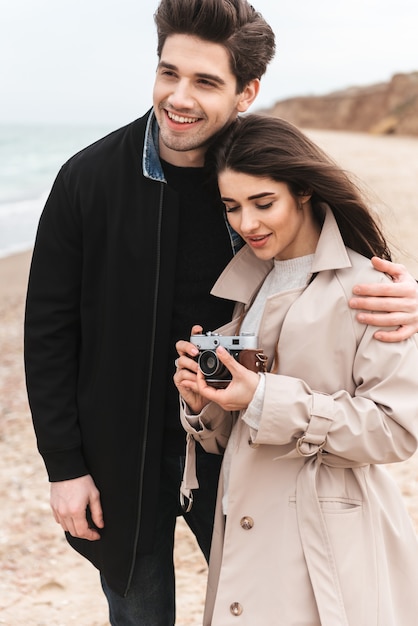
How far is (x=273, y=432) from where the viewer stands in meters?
1.87

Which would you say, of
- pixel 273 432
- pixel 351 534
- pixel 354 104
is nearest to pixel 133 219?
pixel 273 432

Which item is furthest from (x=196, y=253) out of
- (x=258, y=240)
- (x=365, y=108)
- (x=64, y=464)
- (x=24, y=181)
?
(x=365, y=108)

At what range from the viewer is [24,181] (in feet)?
80.7

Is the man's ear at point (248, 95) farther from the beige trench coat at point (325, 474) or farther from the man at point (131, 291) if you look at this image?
the beige trench coat at point (325, 474)

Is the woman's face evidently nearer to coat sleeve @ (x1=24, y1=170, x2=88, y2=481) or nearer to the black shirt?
the black shirt

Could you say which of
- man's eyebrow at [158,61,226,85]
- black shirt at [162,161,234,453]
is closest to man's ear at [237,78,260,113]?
man's eyebrow at [158,61,226,85]

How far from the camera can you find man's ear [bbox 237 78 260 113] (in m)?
2.27

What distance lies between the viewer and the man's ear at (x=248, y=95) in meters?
2.27

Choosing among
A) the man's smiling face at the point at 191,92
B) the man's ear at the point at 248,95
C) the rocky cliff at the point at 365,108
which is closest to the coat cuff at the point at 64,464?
the man's smiling face at the point at 191,92

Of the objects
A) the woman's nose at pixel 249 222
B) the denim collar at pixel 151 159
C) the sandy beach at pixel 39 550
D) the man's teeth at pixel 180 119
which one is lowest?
the sandy beach at pixel 39 550

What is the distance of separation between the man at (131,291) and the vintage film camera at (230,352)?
1.17 feet


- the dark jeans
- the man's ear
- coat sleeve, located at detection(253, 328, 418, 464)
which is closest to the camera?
coat sleeve, located at detection(253, 328, 418, 464)

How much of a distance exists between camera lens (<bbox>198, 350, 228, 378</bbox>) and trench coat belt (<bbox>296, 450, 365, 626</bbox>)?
32 centimetres

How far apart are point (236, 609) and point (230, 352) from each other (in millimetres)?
697
